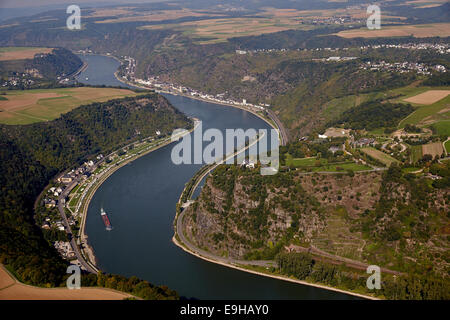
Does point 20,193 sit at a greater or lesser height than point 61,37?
lesser

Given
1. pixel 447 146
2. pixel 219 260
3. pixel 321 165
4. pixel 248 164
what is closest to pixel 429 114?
pixel 447 146

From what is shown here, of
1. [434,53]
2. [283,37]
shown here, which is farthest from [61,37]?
[434,53]

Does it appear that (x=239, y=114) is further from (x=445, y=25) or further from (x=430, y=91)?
(x=445, y=25)

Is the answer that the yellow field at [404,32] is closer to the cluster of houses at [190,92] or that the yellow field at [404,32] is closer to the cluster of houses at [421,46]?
the cluster of houses at [421,46]

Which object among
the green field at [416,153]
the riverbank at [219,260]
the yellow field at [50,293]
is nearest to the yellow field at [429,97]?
the green field at [416,153]

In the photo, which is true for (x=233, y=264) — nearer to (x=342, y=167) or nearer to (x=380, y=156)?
(x=342, y=167)

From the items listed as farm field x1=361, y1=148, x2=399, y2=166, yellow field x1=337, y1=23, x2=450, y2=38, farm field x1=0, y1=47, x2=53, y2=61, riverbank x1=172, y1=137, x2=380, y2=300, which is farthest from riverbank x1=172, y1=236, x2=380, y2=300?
yellow field x1=337, y1=23, x2=450, y2=38

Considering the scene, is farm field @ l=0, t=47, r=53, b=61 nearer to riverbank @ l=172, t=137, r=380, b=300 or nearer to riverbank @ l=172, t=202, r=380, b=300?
riverbank @ l=172, t=137, r=380, b=300
